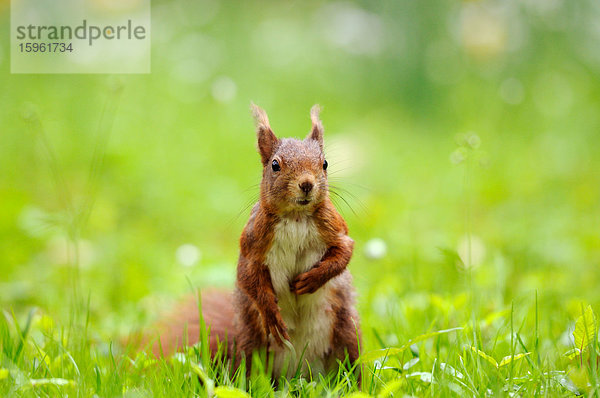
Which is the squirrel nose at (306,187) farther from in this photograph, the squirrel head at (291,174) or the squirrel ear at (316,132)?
the squirrel ear at (316,132)

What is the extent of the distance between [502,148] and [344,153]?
1.35m

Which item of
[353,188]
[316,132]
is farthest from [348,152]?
[316,132]

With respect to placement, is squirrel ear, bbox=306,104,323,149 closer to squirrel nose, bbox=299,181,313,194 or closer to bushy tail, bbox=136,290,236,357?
squirrel nose, bbox=299,181,313,194

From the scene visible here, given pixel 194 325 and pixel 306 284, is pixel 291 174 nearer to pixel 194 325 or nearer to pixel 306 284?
pixel 306 284

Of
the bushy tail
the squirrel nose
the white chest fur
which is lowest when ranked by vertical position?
the bushy tail

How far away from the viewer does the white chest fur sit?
2.30 metres

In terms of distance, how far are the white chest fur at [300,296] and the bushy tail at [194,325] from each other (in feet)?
0.91

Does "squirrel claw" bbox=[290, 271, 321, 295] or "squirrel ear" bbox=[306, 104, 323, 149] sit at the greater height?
"squirrel ear" bbox=[306, 104, 323, 149]

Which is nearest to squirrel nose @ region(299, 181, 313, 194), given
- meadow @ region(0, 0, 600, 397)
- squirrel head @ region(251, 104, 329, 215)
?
squirrel head @ region(251, 104, 329, 215)

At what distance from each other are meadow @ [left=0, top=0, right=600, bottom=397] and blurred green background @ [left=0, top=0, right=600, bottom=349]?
0.07 feet

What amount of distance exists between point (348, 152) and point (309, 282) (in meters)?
3.56

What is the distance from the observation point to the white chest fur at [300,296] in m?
2.30

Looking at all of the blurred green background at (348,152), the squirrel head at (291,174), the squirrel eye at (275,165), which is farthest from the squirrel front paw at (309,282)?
the blurred green background at (348,152)

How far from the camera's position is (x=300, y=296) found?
2.37 meters
